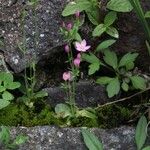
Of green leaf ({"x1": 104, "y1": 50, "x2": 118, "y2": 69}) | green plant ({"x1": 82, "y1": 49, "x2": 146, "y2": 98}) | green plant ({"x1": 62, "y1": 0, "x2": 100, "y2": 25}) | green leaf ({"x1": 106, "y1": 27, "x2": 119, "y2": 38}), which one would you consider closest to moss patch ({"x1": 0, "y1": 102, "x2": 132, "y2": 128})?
green plant ({"x1": 82, "y1": 49, "x2": 146, "y2": 98})

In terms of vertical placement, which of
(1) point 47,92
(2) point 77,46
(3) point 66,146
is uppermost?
(2) point 77,46

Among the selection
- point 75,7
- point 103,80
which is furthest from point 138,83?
point 75,7

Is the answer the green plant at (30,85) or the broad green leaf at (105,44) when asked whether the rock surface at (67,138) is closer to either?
the green plant at (30,85)

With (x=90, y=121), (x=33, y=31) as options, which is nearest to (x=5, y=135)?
(x=90, y=121)

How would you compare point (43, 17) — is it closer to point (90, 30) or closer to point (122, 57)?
point (90, 30)

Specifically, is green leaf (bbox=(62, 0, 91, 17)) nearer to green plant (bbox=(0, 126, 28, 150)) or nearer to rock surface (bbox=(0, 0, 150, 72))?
rock surface (bbox=(0, 0, 150, 72))
